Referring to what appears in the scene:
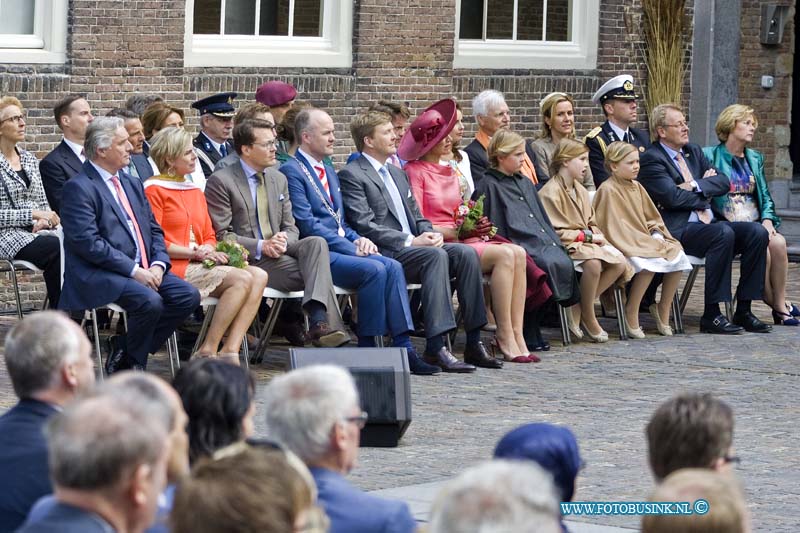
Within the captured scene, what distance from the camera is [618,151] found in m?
11.4

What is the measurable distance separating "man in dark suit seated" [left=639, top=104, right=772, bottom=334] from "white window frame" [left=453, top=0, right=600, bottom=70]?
333 centimetres

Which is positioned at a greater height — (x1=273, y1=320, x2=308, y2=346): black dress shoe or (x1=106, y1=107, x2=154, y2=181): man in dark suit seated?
(x1=106, y1=107, x2=154, y2=181): man in dark suit seated

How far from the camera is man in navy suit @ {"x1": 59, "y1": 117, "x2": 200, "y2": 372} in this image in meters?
8.62

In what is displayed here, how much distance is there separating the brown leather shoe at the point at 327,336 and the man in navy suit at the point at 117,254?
86cm

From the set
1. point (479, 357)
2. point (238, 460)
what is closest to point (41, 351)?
point (238, 460)

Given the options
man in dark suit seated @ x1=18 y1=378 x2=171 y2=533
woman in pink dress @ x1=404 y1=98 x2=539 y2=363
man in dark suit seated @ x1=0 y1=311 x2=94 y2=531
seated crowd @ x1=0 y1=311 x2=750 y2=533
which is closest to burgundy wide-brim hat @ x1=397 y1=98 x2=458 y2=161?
woman in pink dress @ x1=404 y1=98 x2=539 y2=363

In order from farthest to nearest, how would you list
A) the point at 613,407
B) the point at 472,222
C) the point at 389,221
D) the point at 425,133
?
the point at 425,133
the point at 472,222
the point at 389,221
the point at 613,407

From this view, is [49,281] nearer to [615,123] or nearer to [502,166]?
[502,166]

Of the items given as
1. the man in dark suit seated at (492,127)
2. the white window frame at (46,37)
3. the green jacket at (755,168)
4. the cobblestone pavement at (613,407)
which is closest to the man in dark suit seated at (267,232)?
the cobblestone pavement at (613,407)

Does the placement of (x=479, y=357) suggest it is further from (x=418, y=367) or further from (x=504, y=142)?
(x=504, y=142)

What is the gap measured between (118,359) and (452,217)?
273cm

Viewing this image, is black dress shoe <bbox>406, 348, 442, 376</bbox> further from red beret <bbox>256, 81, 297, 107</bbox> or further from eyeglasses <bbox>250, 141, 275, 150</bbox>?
red beret <bbox>256, 81, 297, 107</bbox>

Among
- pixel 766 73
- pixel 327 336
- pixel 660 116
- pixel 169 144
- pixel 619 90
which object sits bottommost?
pixel 327 336

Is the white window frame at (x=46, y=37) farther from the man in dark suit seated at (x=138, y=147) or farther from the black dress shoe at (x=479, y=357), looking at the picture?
the black dress shoe at (x=479, y=357)
